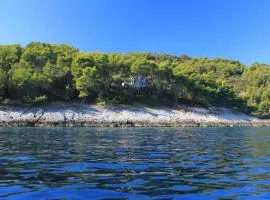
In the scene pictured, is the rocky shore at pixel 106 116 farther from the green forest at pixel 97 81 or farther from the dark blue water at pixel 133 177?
the dark blue water at pixel 133 177

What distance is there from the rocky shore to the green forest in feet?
12.7

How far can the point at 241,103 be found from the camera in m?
118

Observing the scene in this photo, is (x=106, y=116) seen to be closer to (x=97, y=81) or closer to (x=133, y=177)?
(x=97, y=81)

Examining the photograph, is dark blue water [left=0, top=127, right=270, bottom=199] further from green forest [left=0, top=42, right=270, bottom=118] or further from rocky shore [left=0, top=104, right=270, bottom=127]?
green forest [left=0, top=42, right=270, bottom=118]

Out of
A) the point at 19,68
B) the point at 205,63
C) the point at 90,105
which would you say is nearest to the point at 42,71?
the point at 19,68

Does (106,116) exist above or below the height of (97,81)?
below

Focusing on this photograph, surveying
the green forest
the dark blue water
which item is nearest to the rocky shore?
the green forest

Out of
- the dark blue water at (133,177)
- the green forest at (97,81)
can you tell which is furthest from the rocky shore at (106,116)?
the dark blue water at (133,177)

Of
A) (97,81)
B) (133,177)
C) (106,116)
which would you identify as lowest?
(106,116)

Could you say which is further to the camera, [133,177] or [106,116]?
[106,116]

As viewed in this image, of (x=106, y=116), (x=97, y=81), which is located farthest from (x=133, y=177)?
(x=97, y=81)

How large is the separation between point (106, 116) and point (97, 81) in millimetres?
15972

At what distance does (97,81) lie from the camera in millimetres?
96875

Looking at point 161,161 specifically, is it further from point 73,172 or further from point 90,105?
point 90,105
